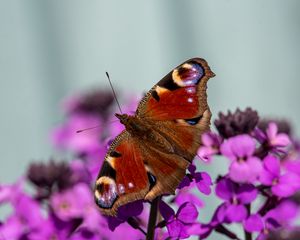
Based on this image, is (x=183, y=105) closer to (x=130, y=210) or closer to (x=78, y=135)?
(x=130, y=210)

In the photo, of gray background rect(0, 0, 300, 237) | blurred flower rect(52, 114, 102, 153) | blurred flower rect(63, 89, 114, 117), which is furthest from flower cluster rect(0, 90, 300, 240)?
gray background rect(0, 0, 300, 237)

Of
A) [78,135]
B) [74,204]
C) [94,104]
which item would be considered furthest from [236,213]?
[94,104]

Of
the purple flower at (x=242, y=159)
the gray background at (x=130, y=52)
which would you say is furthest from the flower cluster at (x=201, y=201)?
the gray background at (x=130, y=52)

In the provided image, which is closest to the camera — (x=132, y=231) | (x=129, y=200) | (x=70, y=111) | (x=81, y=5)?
(x=129, y=200)

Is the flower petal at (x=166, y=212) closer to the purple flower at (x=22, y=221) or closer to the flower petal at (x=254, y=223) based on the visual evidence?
the flower petal at (x=254, y=223)

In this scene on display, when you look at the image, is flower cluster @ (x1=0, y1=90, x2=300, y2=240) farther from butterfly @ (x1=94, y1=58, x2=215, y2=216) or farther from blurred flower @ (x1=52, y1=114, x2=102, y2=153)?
blurred flower @ (x1=52, y1=114, x2=102, y2=153)

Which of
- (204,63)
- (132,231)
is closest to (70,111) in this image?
(132,231)

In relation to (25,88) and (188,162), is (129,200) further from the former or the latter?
(25,88)
